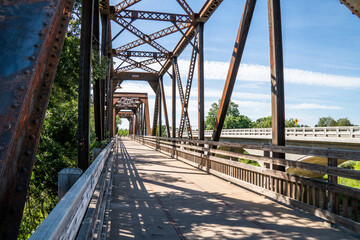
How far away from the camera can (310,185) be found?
478 centimetres

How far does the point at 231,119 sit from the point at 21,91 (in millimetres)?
96228

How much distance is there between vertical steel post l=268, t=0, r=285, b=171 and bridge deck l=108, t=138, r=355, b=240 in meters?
1.34

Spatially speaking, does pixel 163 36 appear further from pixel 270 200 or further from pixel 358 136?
pixel 358 136

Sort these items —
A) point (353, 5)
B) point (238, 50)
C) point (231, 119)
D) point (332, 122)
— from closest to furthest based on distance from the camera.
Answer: point (353, 5)
point (238, 50)
point (231, 119)
point (332, 122)

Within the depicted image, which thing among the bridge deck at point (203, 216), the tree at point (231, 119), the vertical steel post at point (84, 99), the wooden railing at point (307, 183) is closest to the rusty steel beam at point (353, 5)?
the wooden railing at point (307, 183)

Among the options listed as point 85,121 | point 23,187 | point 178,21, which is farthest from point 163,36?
point 23,187

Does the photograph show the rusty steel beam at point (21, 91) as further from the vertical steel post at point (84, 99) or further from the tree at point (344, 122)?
the tree at point (344, 122)

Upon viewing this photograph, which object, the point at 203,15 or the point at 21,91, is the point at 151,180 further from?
the point at 203,15

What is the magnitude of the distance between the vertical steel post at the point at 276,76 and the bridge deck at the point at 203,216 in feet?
4.40

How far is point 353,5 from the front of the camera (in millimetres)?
5066

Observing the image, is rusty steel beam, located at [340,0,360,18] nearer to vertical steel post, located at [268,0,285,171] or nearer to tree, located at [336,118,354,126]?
vertical steel post, located at [268,0,285,171]

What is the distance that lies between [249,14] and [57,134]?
5.80m

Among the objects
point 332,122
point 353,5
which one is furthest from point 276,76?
point 332,122

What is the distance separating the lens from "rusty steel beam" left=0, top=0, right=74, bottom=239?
5.49 ft
